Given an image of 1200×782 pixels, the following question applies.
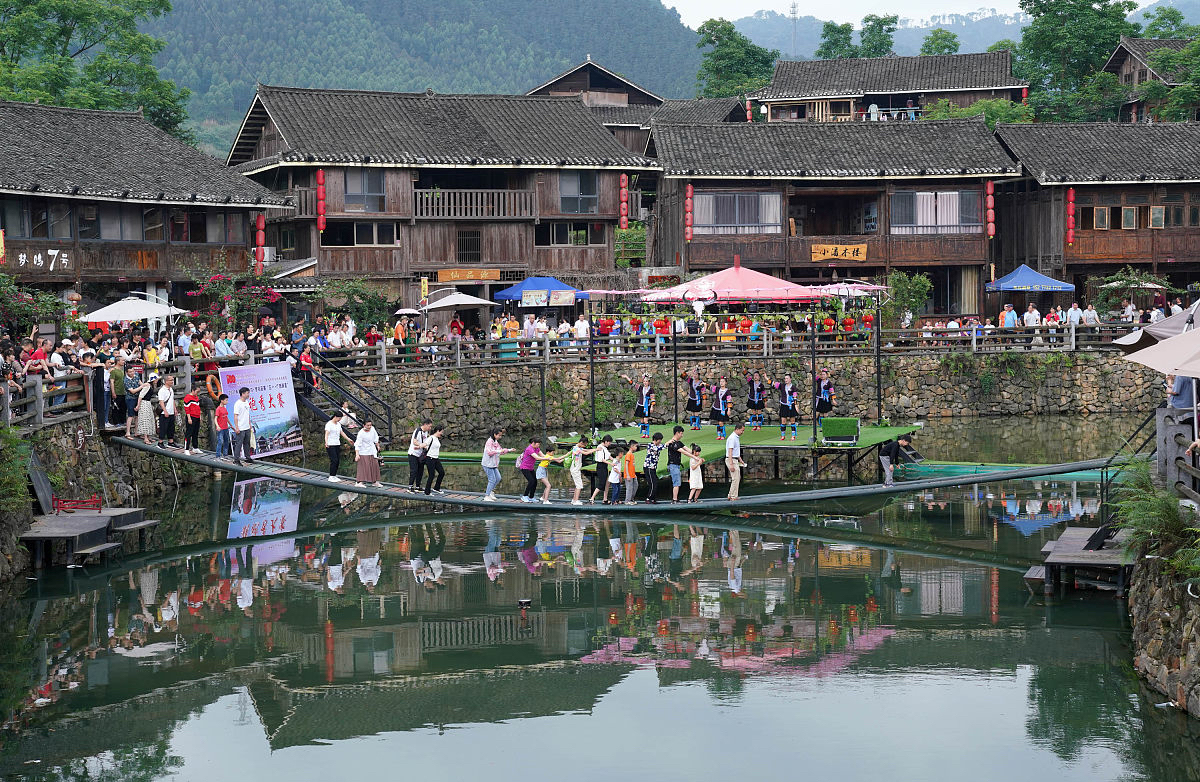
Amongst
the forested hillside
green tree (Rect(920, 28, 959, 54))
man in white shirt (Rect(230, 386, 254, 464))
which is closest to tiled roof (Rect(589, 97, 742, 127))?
green tree (Rect(920, 28, 959, 54))

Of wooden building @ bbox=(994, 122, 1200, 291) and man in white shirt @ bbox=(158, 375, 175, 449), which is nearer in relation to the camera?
man in white shirt @ bbox=(158, 375, 175, 449)

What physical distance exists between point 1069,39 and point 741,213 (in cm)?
2339

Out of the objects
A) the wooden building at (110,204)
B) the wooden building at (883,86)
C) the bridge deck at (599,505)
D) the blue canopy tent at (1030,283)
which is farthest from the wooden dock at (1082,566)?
the wooden building at (883,86)

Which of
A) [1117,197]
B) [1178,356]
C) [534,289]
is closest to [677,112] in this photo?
[1117,197]

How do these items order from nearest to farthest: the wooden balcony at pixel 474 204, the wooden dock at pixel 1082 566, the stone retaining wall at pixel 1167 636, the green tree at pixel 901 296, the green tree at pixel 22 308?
the stone retaining wall at pixel 1167 636 → the wooden dock at pixel 1082 566 → the green tree at pixel 22 308 → the green tree at pixel 901 296 → the wooden balcony at pixel 474 204

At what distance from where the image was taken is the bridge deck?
2261cm

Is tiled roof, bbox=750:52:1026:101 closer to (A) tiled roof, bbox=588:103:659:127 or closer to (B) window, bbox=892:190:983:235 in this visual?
(A) tiled roof, bbox=588:103:659:127

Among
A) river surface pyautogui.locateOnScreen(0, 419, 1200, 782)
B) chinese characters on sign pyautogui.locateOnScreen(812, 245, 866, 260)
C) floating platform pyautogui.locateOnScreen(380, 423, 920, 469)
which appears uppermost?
chinese characters on sign pyautogui.locateOnScreen(812, 245, 866, 260)

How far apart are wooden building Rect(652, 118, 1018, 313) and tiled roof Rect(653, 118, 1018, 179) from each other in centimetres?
3

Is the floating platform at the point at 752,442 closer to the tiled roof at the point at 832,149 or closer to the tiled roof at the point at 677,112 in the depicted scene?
the tiled roof at the point at 832,149

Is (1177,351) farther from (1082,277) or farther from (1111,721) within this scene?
(1082,277)

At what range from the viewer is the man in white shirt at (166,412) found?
2488cm

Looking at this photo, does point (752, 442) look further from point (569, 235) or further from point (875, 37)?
point (875, 37)

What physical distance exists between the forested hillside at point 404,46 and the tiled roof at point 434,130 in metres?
52.1
